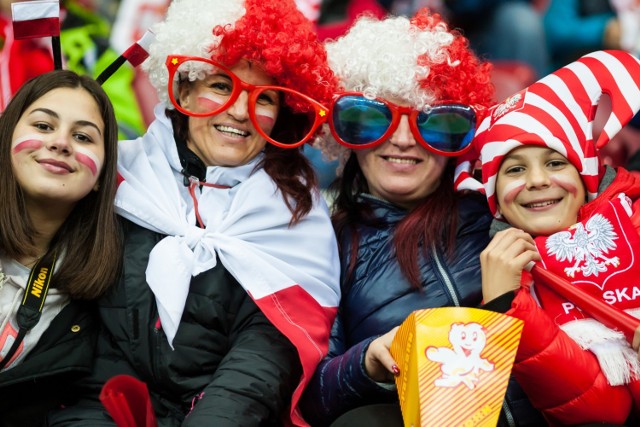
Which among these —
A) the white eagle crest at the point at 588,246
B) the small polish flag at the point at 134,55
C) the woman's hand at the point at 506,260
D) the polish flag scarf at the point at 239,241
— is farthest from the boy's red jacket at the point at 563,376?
the small polish flag at the point at 134,55

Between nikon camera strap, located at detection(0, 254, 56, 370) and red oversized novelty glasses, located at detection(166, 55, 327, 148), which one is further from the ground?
red oversized novelty glasses, located at detection(166, 55, 327, 148)

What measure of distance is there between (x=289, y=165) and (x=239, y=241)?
0.40m

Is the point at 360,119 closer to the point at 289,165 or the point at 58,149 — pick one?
the point at 289,165

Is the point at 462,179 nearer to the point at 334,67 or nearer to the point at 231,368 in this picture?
the point at 334,67

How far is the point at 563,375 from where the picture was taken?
2250 millimetres

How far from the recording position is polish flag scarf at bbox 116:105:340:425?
2625 millimetres

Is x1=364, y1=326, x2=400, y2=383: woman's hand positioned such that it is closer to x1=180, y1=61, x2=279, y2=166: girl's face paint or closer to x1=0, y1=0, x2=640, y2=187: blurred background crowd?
x1=180, y1=61, x2=279, y2=166: girl's face paint

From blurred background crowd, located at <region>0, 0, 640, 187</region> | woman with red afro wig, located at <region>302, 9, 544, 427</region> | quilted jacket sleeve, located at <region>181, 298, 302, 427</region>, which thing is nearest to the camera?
quilted jacket sleeve, located at <region>181, 298, 302, 427</region>

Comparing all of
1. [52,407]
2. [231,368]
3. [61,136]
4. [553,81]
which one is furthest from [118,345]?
[553,81]

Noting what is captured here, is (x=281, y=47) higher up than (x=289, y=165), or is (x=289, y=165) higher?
(x=281, y=47)

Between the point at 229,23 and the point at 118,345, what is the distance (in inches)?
43.6

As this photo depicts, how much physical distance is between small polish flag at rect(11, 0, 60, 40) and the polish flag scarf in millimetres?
457

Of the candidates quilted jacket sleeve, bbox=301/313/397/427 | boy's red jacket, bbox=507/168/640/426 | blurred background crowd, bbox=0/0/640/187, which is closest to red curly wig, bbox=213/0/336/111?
quilted jacket sleeve, bbox=301/313/397/427

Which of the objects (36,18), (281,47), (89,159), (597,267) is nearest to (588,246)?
(597,267)
